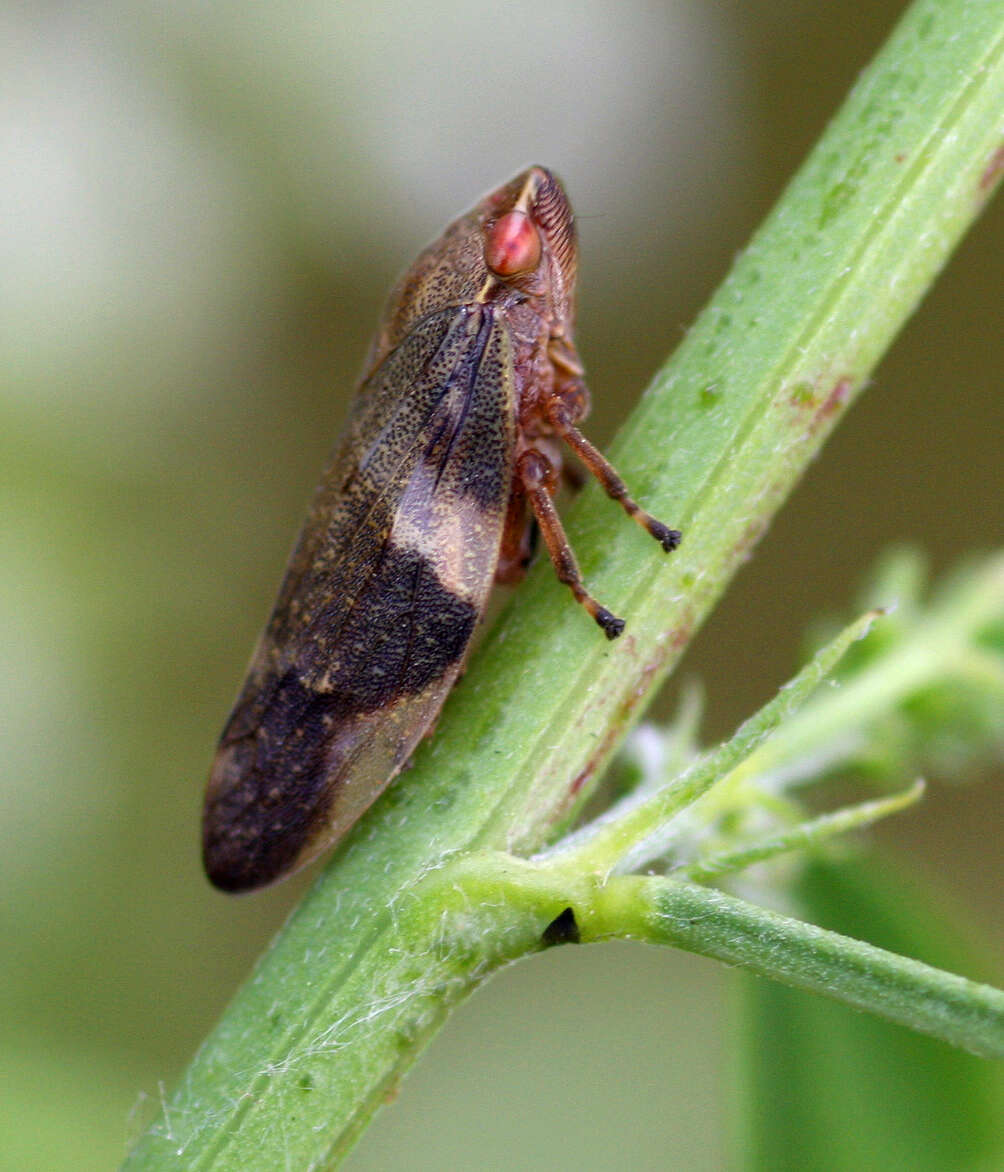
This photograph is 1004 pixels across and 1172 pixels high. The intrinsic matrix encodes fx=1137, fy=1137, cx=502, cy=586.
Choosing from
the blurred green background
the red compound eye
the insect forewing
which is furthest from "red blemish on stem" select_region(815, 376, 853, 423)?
the blurred green background

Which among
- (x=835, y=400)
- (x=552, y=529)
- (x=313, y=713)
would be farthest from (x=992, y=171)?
(x=313, y=713)

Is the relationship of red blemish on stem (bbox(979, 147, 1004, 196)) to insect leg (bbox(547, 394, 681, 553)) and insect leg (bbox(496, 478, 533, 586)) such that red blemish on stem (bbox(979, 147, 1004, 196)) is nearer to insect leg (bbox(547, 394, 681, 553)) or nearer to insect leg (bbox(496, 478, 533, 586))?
insect leg (bbox(547, 394, 681, 553))

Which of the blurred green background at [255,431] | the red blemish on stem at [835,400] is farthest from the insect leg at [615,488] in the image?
the blurred green background at [255,431]

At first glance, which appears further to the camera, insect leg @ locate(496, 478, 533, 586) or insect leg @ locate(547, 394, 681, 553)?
insect leg @ locate(496, 478, 533, 586)

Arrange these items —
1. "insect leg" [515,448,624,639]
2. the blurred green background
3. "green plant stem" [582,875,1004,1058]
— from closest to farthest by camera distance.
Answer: "green plant stem" [582,875,1004,1058], "insect leg" [515,448,624,639], the blurred green background

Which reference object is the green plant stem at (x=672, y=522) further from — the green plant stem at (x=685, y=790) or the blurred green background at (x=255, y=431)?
the blurred green background at (x=255, y=431)

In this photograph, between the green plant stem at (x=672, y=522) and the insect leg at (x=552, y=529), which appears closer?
the green plant stem at (x=672, y=522)

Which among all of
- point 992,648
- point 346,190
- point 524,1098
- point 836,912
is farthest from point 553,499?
point 346,190


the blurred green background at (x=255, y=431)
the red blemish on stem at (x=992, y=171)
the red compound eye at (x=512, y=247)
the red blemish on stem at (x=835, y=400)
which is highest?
the red blemish on stem at (x=992, y=171)
